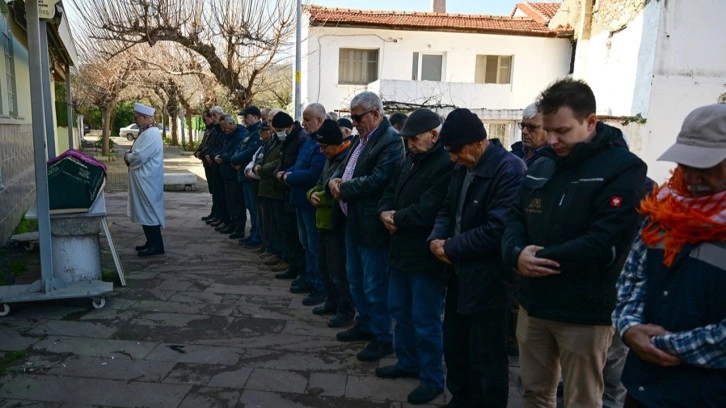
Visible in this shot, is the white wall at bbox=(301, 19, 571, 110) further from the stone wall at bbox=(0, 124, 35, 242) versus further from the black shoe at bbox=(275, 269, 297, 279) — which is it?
the black shoe at bbox=(275, 269, 297, 279)

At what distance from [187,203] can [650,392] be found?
1143cm

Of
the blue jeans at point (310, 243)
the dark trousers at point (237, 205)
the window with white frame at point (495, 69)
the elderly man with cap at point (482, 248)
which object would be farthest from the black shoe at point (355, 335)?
the window with white frame at point (495, 69)

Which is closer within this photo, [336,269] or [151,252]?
[336,269]

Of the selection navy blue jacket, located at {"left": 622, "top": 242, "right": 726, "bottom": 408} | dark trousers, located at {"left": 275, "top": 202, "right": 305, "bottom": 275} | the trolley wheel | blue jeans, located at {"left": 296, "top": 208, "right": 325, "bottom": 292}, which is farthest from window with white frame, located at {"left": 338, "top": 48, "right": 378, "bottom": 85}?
navy blue jacket, located at {"left": 622, "top": 242, "right": 726, "bottom": 408}

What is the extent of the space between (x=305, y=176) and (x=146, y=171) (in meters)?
2.68

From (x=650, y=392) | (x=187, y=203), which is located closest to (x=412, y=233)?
(x=650, y=392)

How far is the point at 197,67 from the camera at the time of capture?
58.0 ft

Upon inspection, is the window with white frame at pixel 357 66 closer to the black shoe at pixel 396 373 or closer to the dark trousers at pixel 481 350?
the black shoe at pixel 396 373

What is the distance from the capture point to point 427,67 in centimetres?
1992

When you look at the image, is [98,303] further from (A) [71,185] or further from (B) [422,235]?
(B) [422,235]

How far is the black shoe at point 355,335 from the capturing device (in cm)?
452

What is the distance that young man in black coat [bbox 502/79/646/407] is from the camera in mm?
2246

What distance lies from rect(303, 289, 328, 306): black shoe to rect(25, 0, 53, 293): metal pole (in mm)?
2445

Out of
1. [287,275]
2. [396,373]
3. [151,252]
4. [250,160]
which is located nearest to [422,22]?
[250,160]
